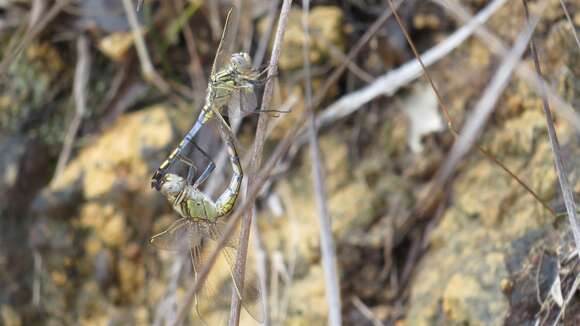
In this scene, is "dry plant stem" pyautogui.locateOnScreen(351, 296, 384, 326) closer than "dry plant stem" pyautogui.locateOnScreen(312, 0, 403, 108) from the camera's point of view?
No

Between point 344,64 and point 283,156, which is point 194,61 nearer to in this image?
point 283,156

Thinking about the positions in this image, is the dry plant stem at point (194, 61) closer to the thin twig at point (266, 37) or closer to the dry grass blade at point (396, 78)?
the thin twig at point (266, 37)

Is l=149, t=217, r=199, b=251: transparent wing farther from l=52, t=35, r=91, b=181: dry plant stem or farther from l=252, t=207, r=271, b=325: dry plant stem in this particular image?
l=52, t=35, r=91, b=181: dry plant stem

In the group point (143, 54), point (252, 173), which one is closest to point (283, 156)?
point (143, 54)

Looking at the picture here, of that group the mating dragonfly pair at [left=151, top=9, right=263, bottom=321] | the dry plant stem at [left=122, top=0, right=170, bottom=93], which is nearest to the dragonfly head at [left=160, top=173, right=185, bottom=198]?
the mating dragonfly pair at [left=151, top=9, right=263, bottom=321]

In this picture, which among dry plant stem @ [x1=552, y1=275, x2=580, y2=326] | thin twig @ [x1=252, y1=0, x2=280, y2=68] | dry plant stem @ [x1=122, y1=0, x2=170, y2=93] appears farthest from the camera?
dry plant stem @ [x1=122, y1=0, x2=170, y2=93]

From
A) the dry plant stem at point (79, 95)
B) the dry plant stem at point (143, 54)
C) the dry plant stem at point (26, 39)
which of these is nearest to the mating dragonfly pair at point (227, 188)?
the dry plant stem at point (26, 39)

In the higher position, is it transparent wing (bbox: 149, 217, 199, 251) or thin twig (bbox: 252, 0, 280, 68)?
thin twig (bbox: 252, 0, 280, 68)

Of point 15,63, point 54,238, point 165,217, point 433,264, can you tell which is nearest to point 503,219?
point 433,264
